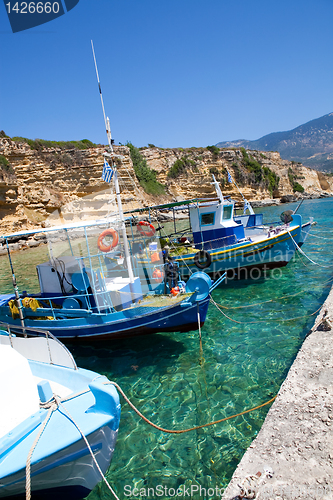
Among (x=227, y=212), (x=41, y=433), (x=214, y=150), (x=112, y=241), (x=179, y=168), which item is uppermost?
(x=214, y=150)

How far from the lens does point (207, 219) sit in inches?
510

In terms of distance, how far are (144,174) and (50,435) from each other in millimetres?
46689

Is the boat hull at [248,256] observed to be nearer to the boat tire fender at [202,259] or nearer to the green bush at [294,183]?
the boat tire fender at [202,259]

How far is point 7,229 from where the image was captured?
30812 mm

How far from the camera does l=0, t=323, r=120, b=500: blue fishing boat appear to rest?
9.74 feet

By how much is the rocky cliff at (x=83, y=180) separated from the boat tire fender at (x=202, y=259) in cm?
1179

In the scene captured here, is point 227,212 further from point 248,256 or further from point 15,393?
point 15,393

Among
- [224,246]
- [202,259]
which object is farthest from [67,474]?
[224,246]

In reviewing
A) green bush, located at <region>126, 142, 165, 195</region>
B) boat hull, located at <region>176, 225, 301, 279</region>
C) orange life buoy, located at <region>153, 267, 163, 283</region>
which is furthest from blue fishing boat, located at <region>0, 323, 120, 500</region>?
green bush, located at <region>126, 142, 165, 195</region>

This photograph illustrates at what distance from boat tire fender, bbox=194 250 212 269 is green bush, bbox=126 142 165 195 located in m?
34.9

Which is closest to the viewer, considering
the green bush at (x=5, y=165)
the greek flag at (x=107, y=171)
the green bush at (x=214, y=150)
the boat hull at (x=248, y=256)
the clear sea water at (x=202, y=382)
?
the clear sea water at (x=202, y=382)

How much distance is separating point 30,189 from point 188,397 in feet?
117

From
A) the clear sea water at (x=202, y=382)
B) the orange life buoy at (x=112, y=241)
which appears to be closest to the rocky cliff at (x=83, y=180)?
the orange life buoy at (x=112, y=241)

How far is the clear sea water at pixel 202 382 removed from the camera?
3.87m
